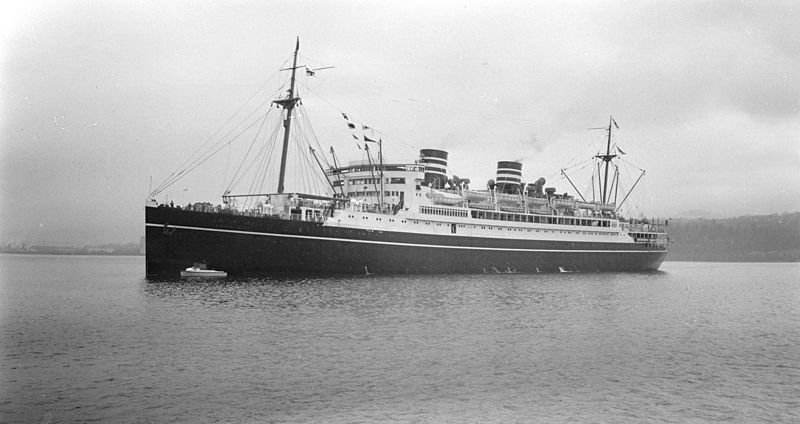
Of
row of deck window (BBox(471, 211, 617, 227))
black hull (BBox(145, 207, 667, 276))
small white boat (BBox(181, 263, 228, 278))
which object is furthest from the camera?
row of deck window (BBox(471, 211, 617, 227))

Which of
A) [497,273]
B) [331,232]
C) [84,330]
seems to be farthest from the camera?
[497,273]

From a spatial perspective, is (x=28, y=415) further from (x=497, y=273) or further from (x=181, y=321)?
(x=497, y=273)

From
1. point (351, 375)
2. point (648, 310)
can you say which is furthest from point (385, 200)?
point (351, 375)

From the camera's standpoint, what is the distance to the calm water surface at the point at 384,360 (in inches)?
522

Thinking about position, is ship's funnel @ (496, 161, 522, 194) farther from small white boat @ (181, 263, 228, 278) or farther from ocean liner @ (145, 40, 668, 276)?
small white boat @ (181, 263, 228, 278)

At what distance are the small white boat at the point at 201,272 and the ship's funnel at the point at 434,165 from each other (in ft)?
72.4

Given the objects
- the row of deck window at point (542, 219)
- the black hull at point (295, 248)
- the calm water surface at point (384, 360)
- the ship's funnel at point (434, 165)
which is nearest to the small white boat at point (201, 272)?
the black hull at point (295, 248)

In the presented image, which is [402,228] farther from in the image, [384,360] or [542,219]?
[384,360]

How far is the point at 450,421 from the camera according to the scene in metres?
12.4

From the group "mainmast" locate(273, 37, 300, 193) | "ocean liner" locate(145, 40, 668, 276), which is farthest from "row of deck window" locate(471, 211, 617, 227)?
"mainmast" locate(273, 37, 300, 193)

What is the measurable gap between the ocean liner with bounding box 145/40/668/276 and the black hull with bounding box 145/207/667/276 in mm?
66

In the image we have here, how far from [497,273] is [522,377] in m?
38.4

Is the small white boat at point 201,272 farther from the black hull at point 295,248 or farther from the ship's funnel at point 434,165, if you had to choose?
the ship's funnel at point 434,165

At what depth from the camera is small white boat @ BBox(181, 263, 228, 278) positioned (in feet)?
125
